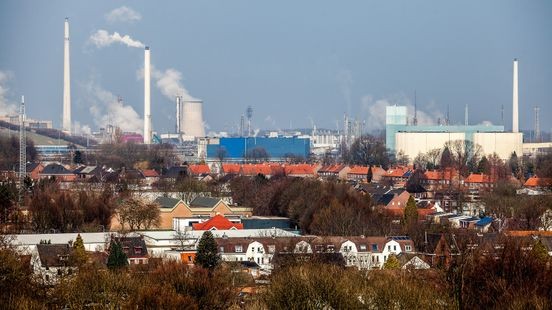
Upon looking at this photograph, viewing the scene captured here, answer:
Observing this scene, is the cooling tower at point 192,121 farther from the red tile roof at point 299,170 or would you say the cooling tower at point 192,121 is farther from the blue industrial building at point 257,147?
the red tile roof at point 299,170

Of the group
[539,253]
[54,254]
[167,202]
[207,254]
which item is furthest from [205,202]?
[539,253]

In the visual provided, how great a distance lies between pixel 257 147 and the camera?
2736 inches

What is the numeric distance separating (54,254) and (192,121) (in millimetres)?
73612

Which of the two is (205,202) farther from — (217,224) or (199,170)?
(199,170)

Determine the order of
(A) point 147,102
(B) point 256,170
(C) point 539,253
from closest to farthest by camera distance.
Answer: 1. (C) point 539,253
2. (B) point 256,170
3. (A) point 147,102

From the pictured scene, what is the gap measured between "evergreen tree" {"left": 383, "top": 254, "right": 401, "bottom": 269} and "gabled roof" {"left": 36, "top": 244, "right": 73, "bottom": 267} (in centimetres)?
426

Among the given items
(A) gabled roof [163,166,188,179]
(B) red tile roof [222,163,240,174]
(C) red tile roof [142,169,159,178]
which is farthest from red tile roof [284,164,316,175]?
(C) red tile roof [142,169,159,178]

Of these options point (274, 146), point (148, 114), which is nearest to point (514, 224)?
point (274, 146)

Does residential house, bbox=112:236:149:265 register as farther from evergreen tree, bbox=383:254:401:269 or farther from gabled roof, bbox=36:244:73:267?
evergreen tree, bbox=383:254:401:269

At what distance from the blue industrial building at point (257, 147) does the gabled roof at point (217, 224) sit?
4028cm

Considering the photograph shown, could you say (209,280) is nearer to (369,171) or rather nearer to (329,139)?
(369,171)

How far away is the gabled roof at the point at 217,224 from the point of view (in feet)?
81.9

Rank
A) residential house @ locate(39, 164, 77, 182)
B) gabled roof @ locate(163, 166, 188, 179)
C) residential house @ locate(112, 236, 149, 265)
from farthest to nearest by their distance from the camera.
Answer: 1. residential house @ locate(39, 164, 77, 182)
2. gabled roof @ locate(163, 166, 188, 179)
3. residential house @ locate(112, 236, 149, 265)

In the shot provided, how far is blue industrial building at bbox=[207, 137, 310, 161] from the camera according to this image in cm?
6819
